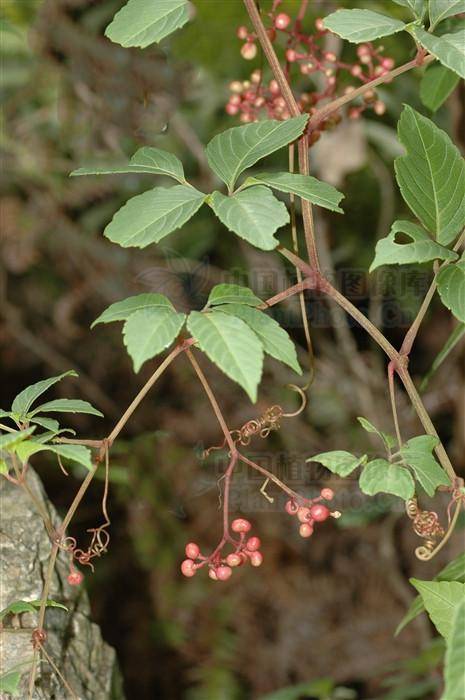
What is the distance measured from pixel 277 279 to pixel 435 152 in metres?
1.34

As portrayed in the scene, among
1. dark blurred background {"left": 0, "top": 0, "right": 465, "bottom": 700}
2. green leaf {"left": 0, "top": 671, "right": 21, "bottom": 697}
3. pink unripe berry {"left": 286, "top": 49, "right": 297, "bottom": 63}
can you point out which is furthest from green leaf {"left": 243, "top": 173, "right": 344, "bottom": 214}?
dark blurred background {"left": 0, "top": 0, "right": 465, "bottom": 700}

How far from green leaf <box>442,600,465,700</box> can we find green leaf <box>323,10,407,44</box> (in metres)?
0.49

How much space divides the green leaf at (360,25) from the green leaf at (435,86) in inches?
13.3

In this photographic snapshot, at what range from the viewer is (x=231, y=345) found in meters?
0.68

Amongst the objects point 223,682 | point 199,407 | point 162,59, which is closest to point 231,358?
point 162,59

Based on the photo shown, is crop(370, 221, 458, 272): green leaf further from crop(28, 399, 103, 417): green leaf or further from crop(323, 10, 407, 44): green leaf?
crop(28, 399, 103, 417): green leaf

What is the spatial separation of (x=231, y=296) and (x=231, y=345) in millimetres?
102

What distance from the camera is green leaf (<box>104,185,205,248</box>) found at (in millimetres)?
708

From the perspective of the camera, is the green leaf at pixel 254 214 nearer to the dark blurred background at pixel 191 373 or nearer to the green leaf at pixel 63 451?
the green leaf at pixel 63 451

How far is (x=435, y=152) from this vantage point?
84cm

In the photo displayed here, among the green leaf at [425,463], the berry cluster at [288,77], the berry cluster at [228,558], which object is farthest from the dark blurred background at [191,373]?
the green leaf at [425,463]

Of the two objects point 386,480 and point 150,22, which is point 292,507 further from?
point 150,22

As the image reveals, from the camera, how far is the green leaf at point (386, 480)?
2.37 ft

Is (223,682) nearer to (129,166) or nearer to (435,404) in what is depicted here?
(435,404)
